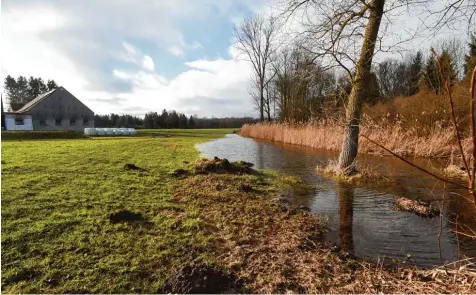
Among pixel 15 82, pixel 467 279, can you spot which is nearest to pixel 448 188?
pixel 467 279

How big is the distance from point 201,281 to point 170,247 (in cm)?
75

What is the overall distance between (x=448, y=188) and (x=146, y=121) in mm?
65210

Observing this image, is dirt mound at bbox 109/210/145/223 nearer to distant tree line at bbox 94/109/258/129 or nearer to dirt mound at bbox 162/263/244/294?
dirt mound at bbox 162/263/244/294

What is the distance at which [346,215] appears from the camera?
4.54m

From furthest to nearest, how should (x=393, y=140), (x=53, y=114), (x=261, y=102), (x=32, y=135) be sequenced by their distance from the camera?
(x=53, y=114), (x=261, y=102), (x=32, y=135), (x=393, y=140)

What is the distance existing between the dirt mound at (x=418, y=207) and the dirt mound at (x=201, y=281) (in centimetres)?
359

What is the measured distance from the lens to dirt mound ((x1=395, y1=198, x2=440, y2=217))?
179 inches

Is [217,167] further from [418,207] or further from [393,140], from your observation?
[393,140]

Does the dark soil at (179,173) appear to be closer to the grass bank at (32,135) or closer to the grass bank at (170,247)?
the grass bank at (170,247)

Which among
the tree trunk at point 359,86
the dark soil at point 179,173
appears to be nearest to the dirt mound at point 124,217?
the dark soil at point 179,173

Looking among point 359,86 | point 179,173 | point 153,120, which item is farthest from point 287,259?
point 153,120

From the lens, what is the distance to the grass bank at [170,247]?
8.07 ft

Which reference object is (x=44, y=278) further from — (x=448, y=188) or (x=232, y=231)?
(x=448, y=188)

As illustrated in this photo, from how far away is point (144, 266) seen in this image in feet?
8.91
